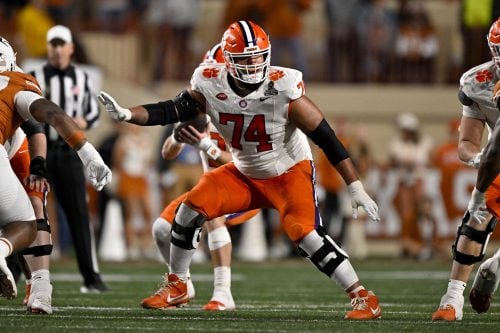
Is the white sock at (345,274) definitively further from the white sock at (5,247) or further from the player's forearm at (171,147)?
the white sock at (5,247)

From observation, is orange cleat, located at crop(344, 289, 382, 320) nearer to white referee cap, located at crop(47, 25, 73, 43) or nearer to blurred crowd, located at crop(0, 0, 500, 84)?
white referee cap, located at crop(47, 25, 73, 43)

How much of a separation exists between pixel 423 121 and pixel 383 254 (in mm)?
2202

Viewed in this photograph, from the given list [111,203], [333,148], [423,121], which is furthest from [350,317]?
[423,121]

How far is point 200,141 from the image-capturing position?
7.47 m

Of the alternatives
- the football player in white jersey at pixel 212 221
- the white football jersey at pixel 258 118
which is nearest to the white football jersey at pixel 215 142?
the football player in white jersey at pixel 212 221

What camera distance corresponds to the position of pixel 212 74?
22.5 ft

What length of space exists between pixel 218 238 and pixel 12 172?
64.9 inches

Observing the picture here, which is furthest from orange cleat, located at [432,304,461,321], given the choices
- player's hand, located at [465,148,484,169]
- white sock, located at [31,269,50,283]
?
white sock, located at [31,269,50,283]

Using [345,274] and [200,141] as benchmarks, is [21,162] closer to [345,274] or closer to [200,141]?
[200,141]

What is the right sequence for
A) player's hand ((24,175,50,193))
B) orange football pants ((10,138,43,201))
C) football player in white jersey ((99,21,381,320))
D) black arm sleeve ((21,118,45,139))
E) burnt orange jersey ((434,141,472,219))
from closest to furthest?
football player in white jersey ((99,21,381,320)) → player's hand ((24,175,50,193)) → black arm sleeve ((21,118,45,139)) → orange football pants ((10,138,43,201)) → burnt orange jersey ((434,141,472,219))

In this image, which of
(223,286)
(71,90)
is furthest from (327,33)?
(223,286)

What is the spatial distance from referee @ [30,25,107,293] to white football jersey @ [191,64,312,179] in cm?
220

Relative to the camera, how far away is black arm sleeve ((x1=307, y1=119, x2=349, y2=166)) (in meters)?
6.61

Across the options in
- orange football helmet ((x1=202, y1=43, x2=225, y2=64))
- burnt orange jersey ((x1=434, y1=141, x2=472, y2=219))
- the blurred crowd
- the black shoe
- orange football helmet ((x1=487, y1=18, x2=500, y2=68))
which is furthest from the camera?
the blurred crowd
